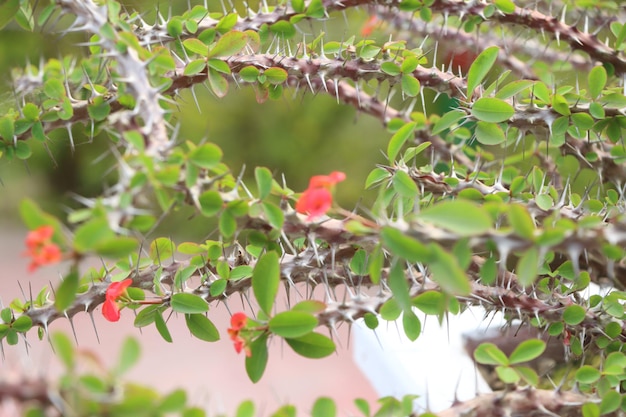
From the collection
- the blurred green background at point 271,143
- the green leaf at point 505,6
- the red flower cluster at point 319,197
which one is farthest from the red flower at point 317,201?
the blurred green background at point 271,143

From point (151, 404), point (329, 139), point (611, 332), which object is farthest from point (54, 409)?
point (329, 139)

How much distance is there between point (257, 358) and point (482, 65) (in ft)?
0.91

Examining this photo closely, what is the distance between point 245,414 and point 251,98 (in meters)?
1.59

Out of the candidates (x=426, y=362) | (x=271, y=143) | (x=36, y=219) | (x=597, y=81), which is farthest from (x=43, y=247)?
(x=271, y=143)

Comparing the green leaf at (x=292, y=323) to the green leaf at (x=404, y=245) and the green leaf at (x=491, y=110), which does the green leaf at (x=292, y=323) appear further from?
the green leaf at (x=491, y=110)

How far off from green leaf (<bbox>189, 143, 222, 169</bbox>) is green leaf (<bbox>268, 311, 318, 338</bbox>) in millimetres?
87

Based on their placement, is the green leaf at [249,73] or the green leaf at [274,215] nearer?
the green leaf at [274,215]

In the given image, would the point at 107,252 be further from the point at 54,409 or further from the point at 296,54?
the point at 296,54

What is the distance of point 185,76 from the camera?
0.48 meters

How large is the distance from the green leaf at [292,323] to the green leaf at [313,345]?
2cm

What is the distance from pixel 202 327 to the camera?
0.42 m

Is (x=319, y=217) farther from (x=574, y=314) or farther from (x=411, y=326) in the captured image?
(x=574, y=314)

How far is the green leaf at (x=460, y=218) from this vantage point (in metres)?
0.25

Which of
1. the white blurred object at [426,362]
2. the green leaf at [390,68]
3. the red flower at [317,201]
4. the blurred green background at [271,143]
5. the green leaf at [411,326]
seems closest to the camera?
the red flower at [317,201]
